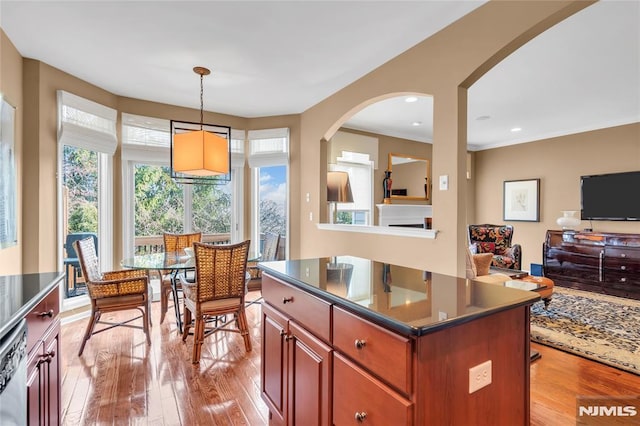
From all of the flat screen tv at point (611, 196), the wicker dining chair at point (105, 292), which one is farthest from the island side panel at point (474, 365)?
the flat screen tv at point (611, 196)

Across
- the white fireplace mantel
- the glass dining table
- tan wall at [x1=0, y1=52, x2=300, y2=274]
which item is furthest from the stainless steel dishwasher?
the white fireplace mantel

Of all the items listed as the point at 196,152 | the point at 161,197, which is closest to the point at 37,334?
the point at 196,152

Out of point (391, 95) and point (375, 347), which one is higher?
point (391, 95)

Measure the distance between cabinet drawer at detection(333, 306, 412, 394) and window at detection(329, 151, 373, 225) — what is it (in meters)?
4.28

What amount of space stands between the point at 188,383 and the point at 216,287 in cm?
72

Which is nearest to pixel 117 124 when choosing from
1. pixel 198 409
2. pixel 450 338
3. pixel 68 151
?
pixel 68 151

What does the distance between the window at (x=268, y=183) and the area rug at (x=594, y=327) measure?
3452 mm

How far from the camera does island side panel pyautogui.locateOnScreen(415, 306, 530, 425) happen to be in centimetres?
95

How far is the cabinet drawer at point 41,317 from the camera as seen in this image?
4.16 ft

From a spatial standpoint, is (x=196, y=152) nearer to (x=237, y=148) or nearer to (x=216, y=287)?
(x=216, y=287)

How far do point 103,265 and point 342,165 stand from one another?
3.72m

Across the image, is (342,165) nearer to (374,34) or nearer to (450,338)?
(374,34)

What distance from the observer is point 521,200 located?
6.42 meters

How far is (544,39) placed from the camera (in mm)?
2803
